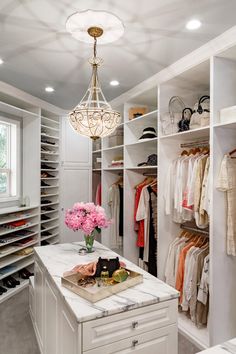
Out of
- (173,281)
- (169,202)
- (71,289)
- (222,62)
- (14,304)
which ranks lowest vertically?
(14,304)

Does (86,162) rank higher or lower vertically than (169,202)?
higher

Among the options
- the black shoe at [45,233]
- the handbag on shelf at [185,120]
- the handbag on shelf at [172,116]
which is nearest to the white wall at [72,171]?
the black shoe at [45,233]

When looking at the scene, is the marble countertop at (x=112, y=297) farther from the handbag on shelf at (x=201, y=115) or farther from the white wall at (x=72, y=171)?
the white wall at (x=72, y=171)

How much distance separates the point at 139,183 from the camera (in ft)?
12.4

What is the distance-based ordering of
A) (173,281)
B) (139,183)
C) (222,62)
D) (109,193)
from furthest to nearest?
(109,193) < (139,183) < (173,281) < (222,62)

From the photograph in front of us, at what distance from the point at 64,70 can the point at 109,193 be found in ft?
6.81

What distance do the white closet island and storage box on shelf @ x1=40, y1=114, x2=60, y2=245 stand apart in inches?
99.3

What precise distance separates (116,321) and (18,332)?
164 cm

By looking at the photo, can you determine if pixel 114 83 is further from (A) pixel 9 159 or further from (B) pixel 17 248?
(B) pixel 17 248

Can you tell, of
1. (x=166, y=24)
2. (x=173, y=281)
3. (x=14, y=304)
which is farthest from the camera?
(x=14, y=304)

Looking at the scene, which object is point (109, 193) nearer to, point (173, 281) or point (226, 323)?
point (173, 281)

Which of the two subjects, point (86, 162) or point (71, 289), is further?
point (86, 162)

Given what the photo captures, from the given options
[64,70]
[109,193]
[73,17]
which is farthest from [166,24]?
[109,193]

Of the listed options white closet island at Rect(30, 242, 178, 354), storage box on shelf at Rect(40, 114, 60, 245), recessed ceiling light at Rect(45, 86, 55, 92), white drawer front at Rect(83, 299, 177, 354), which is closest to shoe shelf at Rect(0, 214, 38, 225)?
storage box on shelf at Rect(40, 114, 60, 245)
